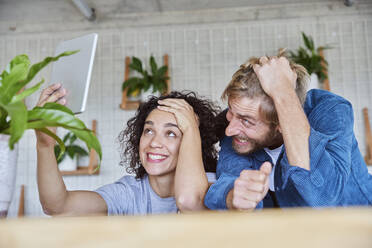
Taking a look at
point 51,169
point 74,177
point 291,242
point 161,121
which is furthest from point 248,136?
point 74,177

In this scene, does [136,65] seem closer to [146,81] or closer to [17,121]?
[146,81]

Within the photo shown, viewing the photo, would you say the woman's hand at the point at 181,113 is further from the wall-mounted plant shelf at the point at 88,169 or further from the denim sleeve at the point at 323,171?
the wall-mounted plant shelf at the point at 88,169

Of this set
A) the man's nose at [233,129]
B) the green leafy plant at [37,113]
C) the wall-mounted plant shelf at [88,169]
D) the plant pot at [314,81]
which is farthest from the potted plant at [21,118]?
the plant pot at [314,81]

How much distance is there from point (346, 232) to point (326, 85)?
11.0ft

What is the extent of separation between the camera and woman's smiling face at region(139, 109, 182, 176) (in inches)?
46.5

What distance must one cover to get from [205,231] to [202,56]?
138 inches

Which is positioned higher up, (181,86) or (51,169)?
(181,86)

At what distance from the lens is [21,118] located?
0.47m

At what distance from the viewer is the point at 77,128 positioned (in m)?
0.55

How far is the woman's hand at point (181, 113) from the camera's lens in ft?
3.65

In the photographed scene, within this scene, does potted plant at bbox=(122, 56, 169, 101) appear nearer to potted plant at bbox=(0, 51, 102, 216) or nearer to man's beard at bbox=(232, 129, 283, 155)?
man's beard at bbox=(232, 129, 283, 155)

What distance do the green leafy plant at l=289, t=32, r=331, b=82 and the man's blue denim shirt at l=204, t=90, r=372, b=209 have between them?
2.20 metres

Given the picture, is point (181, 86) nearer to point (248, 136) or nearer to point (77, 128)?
point (248, 136)

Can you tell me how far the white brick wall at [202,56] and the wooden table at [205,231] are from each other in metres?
3.30
